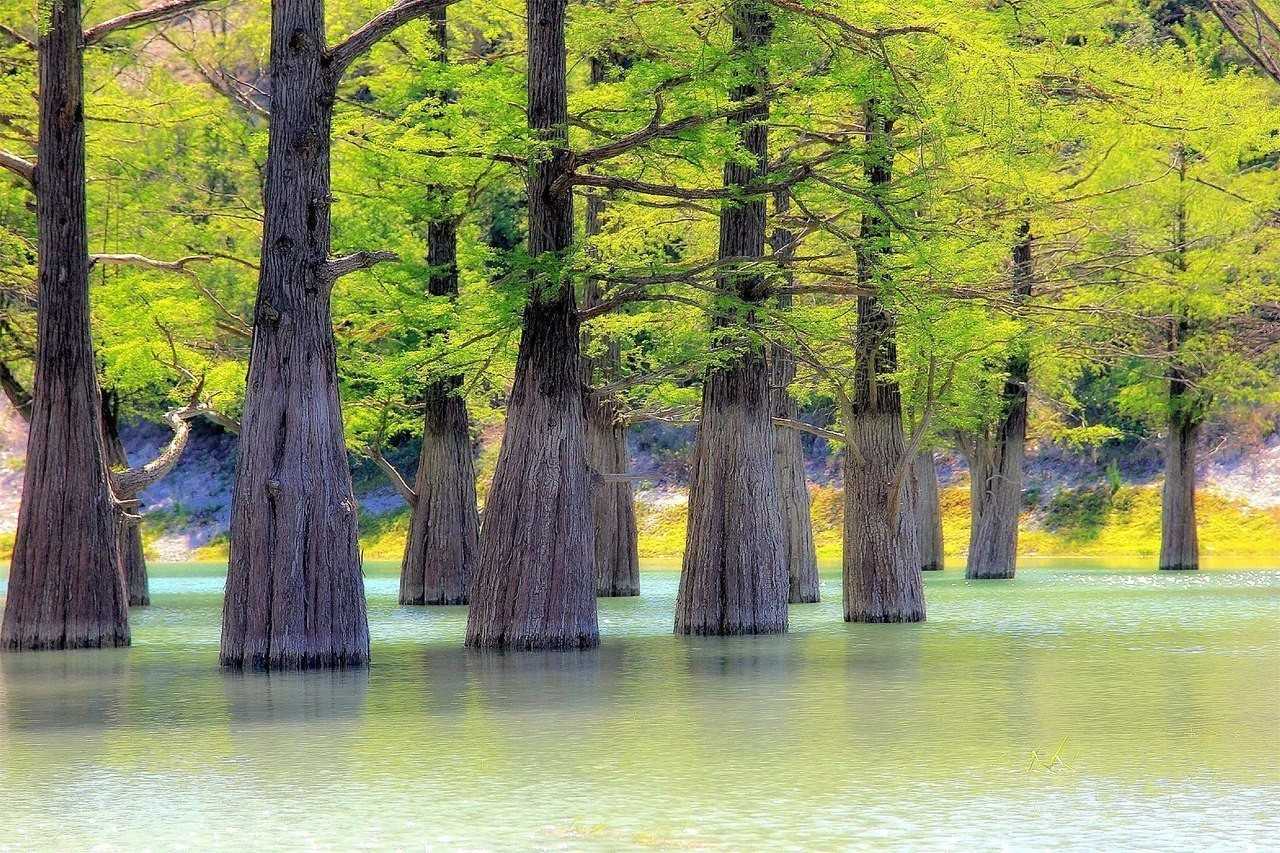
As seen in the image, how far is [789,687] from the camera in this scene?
17797mm

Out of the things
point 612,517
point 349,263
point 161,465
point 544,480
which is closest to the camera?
point 349,263

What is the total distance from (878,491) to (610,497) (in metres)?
10.8

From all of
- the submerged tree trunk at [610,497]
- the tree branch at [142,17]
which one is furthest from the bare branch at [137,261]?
the submerged tree trunk at [610,497]

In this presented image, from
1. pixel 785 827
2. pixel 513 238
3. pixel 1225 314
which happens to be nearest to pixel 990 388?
pixel 1225 314

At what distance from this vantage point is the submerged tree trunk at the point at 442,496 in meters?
33.6

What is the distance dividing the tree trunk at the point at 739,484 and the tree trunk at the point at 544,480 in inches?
105

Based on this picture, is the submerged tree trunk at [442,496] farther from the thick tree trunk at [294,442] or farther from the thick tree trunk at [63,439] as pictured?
A: the thick tree trunk at [294,442]

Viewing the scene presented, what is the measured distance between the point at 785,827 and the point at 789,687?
746cm

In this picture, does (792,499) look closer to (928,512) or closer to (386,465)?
(386,465)

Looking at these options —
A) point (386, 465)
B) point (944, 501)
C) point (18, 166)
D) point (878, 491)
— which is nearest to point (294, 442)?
point (18, 166)

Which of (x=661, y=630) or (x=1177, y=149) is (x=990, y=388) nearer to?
(x=1177, y=149)

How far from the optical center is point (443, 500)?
33.5 m

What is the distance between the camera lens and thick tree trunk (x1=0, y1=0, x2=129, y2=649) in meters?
22.1

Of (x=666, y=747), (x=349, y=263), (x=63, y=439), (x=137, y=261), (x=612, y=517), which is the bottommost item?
(x=666, y=747)
